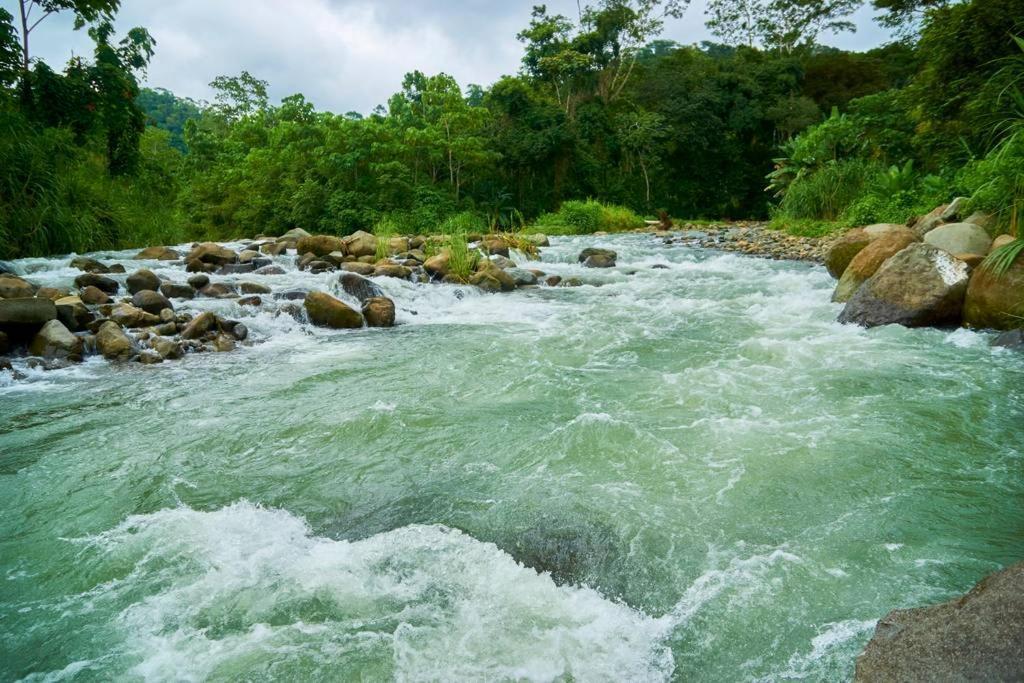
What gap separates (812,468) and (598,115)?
2603 cm

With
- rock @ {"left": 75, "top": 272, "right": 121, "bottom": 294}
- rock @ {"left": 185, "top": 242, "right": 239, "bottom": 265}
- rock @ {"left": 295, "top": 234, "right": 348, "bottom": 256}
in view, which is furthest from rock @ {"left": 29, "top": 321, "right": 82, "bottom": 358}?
rock @ {"left": 295, "top": 234, "right": 348, "bottom": 256}

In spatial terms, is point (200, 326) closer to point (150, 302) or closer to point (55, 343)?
point (150, 302)

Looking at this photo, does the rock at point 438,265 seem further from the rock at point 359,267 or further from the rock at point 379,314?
the rock at point 379,314

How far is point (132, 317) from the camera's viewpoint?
6.98m

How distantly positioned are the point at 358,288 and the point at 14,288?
12.5 ft

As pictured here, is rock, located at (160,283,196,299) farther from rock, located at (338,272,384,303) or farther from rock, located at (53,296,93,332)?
rock, located at (338,272,384,303)

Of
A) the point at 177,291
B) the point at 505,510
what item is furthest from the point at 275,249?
the point at 505,510

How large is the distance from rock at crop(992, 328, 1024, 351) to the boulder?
8.63 meters

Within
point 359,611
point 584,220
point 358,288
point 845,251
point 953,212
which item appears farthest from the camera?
point 584,220

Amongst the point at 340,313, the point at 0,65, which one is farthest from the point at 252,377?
the point at 0,65

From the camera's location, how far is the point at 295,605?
245cm

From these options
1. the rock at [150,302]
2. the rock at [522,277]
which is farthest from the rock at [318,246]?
the rock at [150,302]

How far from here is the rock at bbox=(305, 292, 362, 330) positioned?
7621 millimetres

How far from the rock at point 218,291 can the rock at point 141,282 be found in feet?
1.83
